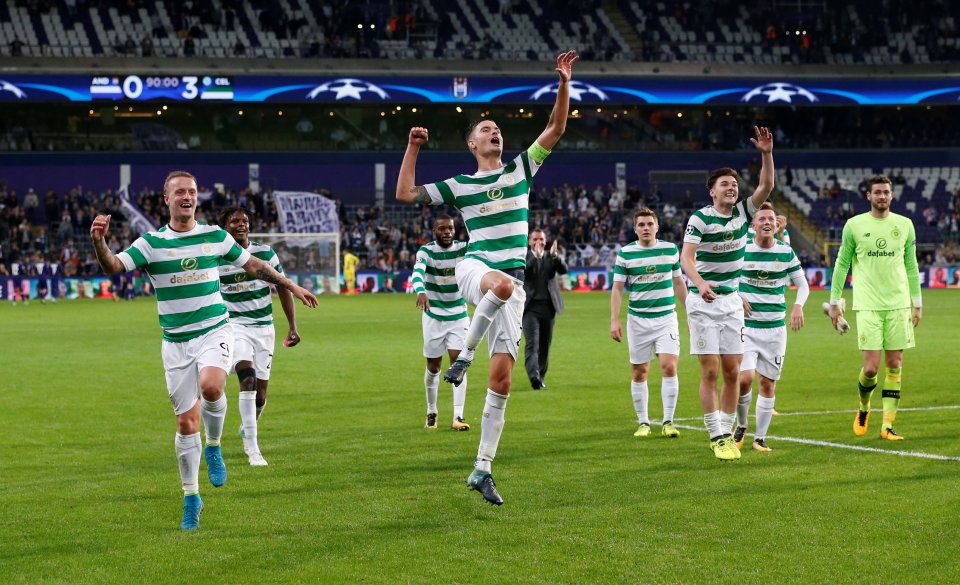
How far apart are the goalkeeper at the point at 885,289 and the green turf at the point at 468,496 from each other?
83 centimetres

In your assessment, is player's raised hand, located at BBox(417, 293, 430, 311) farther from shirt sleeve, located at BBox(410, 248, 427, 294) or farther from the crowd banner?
the crowd banner

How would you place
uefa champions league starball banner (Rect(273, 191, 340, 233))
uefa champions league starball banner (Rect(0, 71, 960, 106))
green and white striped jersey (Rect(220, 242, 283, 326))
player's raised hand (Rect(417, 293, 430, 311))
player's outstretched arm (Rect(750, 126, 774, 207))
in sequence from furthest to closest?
uefa champions league starball banner (Rect(0, 71, 960, 106)), uefa champions league starball banner (Rect(273, 191, 340, 233)), player's raised hand (Rect(417, 293, 430, 311)), green and white striped jersey (Rect(220, 242, 283, 326)), player's outstretched arm (Rect(750, 126, 774, 207))

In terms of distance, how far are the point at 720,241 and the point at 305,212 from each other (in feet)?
127

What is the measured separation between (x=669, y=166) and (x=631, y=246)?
4755 cm

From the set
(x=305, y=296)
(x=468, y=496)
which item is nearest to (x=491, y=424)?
(x=468, y=496)

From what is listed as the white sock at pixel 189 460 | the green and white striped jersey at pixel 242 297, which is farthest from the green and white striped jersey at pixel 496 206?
the green and white striped jersey at pixel 242 297

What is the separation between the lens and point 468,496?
29.7 ft

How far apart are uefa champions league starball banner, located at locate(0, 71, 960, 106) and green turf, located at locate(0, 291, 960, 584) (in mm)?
35647

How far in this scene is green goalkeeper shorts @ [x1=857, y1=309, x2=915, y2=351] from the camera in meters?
11.9

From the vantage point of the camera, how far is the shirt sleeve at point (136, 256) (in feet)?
27.0

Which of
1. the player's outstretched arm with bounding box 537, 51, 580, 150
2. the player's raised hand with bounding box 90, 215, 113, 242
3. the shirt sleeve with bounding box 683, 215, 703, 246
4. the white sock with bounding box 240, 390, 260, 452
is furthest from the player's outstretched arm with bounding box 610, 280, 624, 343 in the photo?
the player's raised hand with bounding box 90, 215, 113, 242

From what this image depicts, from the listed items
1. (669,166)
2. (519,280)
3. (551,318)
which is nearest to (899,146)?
(669,166)

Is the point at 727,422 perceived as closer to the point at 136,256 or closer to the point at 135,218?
the point at 136,256

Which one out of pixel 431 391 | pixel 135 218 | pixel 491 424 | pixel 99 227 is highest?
pixel 99 227
